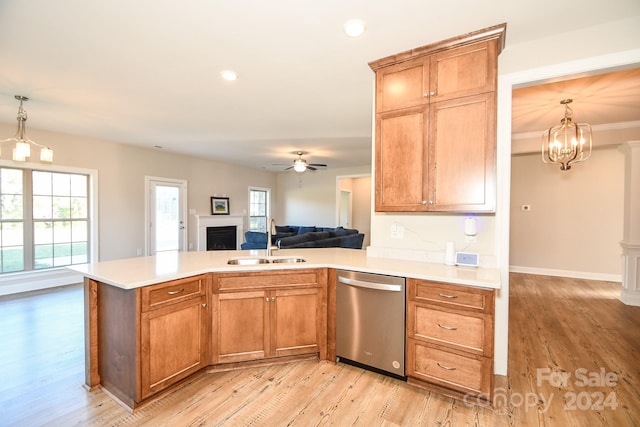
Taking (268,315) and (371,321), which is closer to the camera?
(371,321)

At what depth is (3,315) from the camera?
140 inches

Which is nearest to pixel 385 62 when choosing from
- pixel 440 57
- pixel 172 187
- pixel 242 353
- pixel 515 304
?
pixel 440 57

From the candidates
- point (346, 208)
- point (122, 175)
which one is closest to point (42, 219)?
point (122, 175)

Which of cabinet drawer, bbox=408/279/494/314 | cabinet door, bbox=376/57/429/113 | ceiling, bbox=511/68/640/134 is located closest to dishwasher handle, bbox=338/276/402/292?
cabinet drawer, bbox=408/279/494/314

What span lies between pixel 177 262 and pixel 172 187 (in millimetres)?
4855

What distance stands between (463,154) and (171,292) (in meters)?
2.31

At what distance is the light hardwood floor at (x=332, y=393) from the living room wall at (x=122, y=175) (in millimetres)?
2721

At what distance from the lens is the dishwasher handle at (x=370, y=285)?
7.11 ft

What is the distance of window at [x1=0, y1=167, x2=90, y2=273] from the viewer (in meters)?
4.53

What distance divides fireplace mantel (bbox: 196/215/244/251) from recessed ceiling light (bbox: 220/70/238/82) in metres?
5.00

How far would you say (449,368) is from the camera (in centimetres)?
202

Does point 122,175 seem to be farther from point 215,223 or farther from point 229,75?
point 229,75

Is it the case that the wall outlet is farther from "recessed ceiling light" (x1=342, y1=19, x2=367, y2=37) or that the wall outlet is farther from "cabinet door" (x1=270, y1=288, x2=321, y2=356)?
"recessed ceiling light" (x1=342, y1=19, x2=367, y2=37)

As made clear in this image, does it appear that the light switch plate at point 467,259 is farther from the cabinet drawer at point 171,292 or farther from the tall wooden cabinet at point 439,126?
the cabinet drawer at point 171,292
